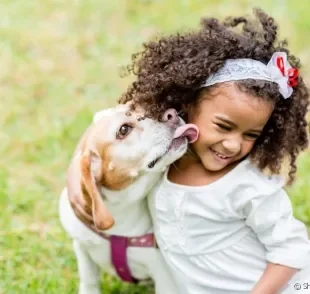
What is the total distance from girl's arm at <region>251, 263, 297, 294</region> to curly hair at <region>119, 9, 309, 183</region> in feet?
1.10

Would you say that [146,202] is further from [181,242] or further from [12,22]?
[12,22]

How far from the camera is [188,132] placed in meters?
2.72

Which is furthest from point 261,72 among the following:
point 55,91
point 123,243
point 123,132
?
point 55,91

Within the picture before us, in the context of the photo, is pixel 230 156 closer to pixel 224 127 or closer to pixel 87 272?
pixel 224 127

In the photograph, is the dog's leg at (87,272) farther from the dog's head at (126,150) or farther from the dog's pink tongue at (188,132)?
the dog's pink tongue at (188,132)

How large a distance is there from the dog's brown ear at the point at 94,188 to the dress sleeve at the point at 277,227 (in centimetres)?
48

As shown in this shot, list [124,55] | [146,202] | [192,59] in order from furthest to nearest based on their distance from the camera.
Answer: [124,55] < [146,202] < [192,59]

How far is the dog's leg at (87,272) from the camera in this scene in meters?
3.12

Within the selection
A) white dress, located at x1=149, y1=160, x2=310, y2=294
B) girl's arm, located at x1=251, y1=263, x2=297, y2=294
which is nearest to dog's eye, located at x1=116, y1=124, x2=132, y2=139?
white dress, located at x1=149, y1=160, x2=310, y2=294

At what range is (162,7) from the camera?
5879 mm

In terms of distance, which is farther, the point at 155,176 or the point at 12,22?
the point at 12,22

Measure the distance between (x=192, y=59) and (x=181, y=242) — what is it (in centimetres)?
66

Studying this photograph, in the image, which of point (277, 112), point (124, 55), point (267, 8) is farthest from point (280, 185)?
point (267, 8)

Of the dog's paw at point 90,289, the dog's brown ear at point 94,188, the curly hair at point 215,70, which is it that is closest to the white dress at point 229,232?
the curly hair at point 215,70
